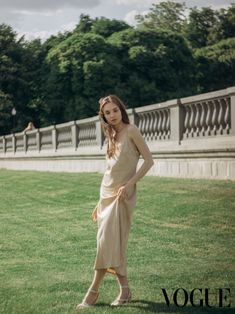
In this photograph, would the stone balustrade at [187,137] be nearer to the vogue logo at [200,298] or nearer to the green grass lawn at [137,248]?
the green grass lawn at [137,248]

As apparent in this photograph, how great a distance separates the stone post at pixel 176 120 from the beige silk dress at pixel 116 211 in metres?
9.84

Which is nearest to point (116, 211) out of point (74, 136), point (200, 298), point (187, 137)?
point (200, 298)

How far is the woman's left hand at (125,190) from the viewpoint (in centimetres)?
605

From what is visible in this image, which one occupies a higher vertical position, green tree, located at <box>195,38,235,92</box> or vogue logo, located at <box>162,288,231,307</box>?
green tree, located at <box>195,38,235,92</box>

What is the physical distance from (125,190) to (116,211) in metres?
0.20

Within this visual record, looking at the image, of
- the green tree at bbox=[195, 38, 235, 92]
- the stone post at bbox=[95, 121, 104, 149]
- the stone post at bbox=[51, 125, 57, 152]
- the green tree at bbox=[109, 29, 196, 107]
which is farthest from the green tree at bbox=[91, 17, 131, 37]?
the stone post at bbox=[95, 121, 104, 149]

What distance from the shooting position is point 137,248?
9.10 meters

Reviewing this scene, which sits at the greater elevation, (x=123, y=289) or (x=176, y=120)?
(x=176, y=120)

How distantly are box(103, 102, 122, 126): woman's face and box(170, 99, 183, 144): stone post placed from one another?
385 inches

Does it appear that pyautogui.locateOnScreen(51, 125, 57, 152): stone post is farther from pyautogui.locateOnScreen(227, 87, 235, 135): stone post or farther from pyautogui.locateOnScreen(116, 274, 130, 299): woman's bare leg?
pyautogui.locateOnScreen(116, 274, 130, 299): woman's bare leg

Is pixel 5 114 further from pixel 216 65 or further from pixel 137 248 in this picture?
pixel 137 248

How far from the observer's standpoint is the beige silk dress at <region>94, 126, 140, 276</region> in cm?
604

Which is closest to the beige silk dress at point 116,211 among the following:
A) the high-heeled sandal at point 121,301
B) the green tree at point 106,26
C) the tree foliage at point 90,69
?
the high-heeled sandal at point 121,301

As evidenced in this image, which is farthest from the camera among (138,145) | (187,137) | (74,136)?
(74,136)
